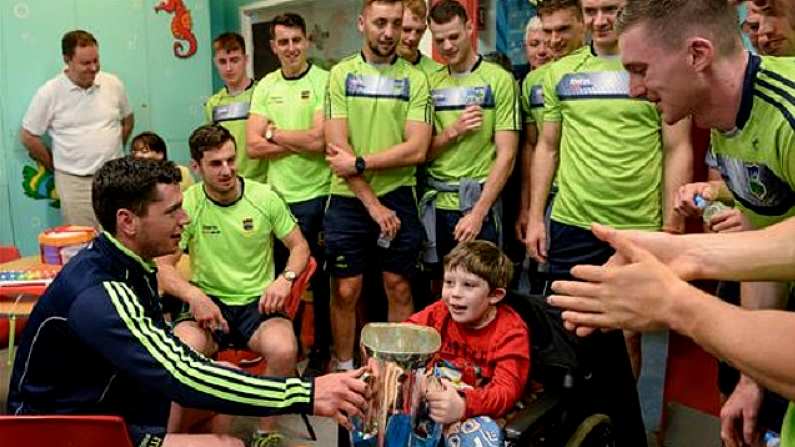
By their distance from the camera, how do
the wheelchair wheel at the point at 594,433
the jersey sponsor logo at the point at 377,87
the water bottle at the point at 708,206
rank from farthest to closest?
the jersey sponsor logo at the point at 377,87, the wheelchair wheel at the point at 594,433, the water bottle at the point at 708,206

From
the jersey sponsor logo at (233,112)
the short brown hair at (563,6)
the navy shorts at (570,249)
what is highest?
the short brown hair at (563,6)

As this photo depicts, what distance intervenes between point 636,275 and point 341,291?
8.24 feet

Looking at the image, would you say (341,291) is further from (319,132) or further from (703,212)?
(703,212)

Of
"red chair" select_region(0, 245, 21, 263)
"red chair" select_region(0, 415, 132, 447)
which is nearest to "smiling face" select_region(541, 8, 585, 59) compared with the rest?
"red chair" select_region(0, 415, 132, 447)

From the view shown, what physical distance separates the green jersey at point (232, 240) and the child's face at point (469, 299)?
98cm

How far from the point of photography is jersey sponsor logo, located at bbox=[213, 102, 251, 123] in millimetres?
3994

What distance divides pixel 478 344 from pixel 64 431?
1243 millimetres

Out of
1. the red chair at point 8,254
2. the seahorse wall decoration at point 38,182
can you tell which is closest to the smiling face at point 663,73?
the red chair at point 8,254

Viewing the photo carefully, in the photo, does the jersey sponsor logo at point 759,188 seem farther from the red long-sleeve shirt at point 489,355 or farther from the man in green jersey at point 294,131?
the man in green jersey at point 294,131

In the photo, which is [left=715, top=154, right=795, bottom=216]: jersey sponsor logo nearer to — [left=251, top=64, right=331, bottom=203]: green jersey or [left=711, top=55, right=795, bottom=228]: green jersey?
[left=711, top=55, right=795, bottom=228]: green jersey

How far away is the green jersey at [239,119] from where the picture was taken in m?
3.86

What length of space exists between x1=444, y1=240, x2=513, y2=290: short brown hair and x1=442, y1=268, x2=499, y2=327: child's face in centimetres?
2

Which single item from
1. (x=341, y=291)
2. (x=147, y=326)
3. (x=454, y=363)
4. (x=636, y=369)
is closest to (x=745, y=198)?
(x=454, y=363)

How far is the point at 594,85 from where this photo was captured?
277 centimetres
